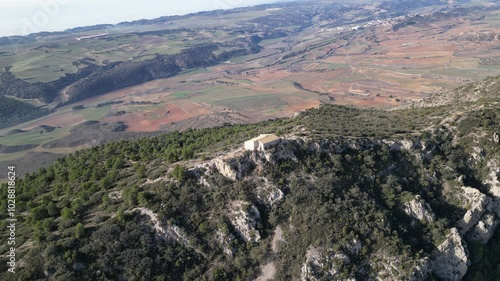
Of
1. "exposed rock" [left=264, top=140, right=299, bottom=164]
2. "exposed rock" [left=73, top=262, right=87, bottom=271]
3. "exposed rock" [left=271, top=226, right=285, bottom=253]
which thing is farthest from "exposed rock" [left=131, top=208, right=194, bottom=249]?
"exposed rock" [left=264, top=140, right=299, bottom=164]

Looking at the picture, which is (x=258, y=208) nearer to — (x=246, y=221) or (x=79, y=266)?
(x=246, y=221)

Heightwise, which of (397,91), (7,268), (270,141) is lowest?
(397,91)

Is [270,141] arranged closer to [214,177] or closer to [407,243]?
[214,177]

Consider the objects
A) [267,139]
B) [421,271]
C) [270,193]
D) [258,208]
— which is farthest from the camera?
[267,139]

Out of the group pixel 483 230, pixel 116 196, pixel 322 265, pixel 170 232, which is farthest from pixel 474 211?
pixel 116 196

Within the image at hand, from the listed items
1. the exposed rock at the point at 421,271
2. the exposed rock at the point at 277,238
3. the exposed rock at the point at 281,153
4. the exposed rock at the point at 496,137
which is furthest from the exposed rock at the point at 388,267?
the exposed rock at the point at 496,137

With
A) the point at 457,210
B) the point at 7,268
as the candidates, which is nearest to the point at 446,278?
the point at 457,210
